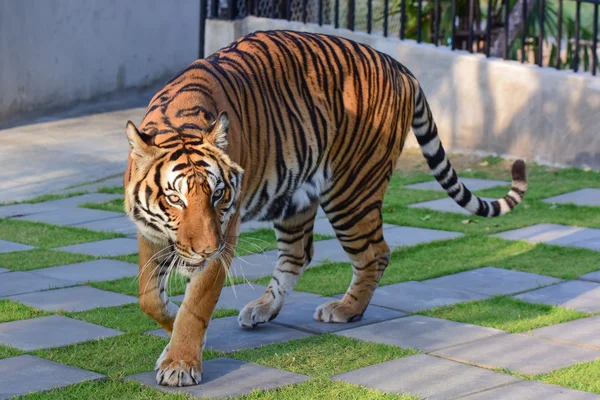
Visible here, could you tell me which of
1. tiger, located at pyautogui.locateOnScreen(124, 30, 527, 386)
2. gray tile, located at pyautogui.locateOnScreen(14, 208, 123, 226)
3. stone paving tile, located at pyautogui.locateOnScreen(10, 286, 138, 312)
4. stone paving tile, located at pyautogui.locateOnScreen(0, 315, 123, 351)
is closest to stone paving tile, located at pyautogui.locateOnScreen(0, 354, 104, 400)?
stone paving tile, located at pyautogui.locateOnScreen(0, 315, 123, 351)

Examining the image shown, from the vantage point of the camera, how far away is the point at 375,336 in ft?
15.6

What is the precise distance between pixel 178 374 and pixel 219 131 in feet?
3.26

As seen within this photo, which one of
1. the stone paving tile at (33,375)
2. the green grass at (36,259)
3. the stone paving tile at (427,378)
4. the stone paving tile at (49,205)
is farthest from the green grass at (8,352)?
the stone paving tile at (49,205)

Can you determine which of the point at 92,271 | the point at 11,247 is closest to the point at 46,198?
the point at 11,247

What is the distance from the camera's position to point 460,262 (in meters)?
6.23

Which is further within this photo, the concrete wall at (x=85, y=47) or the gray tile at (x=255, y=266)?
the concrete wall at (x=85, y=47)

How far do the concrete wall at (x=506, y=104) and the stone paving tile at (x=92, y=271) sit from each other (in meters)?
4.59

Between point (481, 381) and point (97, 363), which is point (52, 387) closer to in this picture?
point (97, 363)

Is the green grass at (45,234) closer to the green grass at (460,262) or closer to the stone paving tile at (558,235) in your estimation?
the green grass at (460,262)

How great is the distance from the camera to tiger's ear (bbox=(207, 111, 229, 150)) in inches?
157

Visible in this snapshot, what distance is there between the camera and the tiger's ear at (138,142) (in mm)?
3875

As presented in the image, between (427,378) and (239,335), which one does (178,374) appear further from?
(427,378)

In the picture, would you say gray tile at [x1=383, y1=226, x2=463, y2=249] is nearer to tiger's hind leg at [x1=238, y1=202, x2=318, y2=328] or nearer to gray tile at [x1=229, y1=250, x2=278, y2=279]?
gray tile at [x1=229, y1=250, x2=278, y2=279]

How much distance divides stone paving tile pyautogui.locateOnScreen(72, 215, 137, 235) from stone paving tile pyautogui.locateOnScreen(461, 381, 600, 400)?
378cm
